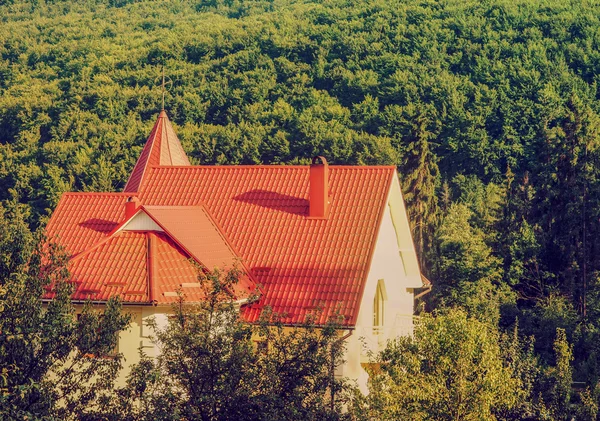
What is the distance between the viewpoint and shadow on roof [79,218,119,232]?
3344 cm

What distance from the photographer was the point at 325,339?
71.8 ft

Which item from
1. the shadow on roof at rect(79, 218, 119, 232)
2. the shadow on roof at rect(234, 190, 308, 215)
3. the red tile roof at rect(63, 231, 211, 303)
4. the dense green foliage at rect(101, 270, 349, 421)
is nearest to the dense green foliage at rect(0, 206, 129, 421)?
the dense green foliage at rect(101, 270, 349, 421)

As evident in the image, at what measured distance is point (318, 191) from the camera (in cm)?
3288

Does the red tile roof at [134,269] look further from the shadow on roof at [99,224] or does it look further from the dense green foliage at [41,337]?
the dense green foliage at [41,337]

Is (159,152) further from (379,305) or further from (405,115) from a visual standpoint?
(405,115)

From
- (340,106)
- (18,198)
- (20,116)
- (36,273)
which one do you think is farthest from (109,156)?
(36,273)

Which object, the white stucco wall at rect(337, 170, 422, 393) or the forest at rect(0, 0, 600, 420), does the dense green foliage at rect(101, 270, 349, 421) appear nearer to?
the white stucco wall at rect(337, 170, 422, 393)

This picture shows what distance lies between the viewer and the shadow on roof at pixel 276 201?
1312 inches

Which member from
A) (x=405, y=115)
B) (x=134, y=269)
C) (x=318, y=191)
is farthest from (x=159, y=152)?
(x=405, y=115)

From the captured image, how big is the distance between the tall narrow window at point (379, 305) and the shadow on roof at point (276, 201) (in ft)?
10.5

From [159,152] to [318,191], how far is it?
8.79m

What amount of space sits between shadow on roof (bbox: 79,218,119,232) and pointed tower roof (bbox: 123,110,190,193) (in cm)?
345

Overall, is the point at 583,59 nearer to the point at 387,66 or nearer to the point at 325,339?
the point at 387,66

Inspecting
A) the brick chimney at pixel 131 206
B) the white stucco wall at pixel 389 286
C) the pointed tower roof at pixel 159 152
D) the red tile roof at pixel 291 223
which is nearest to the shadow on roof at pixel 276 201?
→ the red tile roof at pixel 291 223
